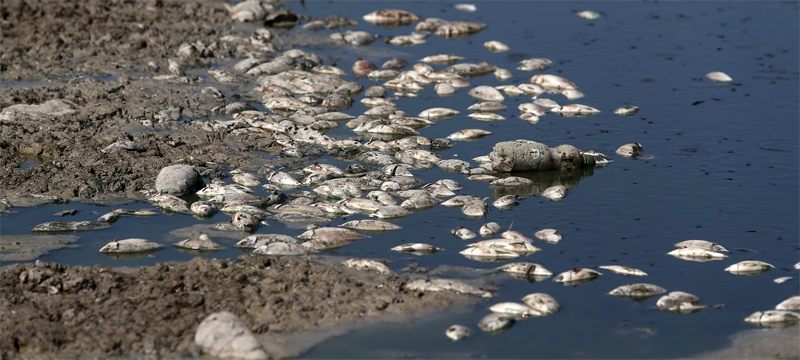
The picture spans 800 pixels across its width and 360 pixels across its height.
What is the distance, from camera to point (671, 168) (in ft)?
41.9

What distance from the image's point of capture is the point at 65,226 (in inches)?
426

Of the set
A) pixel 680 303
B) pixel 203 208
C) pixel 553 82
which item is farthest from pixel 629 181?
pixel 203 208

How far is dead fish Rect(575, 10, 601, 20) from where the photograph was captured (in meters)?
19.2

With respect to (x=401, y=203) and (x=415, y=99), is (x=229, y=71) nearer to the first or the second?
(x=415, y=99)

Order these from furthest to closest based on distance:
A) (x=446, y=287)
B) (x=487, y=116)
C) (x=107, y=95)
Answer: (x=107, y=95) < (x=487, y=116) < (x=446, y=287)

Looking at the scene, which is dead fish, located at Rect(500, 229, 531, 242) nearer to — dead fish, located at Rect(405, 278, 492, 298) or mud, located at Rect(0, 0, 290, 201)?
dead fish, located at Rect(405, 278, 492, 298)

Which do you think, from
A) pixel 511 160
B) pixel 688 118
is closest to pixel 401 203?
pixel 511 160

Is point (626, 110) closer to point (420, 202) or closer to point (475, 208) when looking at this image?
point (475, 208)

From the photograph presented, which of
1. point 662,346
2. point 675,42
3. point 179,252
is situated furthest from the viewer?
point 675,42

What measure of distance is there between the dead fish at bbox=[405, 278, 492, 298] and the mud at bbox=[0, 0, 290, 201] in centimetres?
369

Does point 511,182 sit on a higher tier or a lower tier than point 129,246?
higher

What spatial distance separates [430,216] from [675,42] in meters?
7.90

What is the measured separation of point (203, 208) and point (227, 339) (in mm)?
3130

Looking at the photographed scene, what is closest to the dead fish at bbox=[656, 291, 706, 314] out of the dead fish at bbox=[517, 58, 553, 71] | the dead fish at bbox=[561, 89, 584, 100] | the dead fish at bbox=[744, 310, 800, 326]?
the dead fish at bbox=[744, 310, 800, 326]
